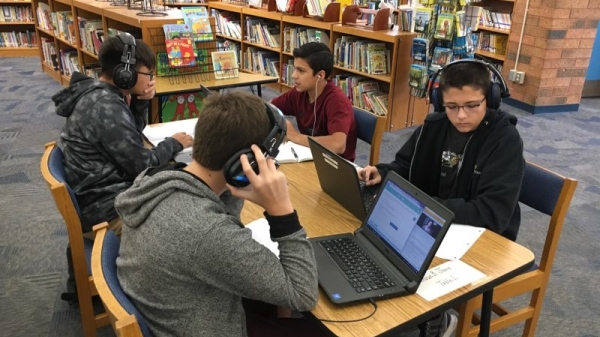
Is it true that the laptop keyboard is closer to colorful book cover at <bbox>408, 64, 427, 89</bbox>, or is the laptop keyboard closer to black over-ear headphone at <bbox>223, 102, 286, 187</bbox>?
black over-ear headphone at <bbox>223, 102, 286, 187</bbox>

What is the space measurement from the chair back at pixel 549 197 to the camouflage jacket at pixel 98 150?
1.41 metres

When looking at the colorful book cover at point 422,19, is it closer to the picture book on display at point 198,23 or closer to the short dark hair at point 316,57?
the picture book on display at point 198,23

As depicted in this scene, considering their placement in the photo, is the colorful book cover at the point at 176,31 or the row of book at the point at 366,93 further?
the row of book at the point at 366,93

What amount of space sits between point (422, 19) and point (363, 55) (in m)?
0.64

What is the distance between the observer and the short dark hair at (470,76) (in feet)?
5.58

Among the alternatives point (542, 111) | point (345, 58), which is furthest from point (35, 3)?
point (542, 111)

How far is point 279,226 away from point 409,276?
1.21 feet

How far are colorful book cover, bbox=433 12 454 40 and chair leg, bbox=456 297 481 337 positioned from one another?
3.16m

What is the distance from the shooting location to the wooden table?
3.67 feet

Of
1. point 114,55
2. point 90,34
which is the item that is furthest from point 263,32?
point 114,55

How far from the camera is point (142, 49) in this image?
2109 millimetres

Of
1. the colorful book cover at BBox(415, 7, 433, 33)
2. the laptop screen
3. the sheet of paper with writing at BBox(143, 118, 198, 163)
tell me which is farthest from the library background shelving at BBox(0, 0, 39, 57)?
the laptop screen

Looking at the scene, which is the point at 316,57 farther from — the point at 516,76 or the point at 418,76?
the point at 516,76

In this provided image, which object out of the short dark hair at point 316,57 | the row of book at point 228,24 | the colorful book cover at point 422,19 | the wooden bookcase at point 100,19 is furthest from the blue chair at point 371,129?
the row of book at point 228,24
